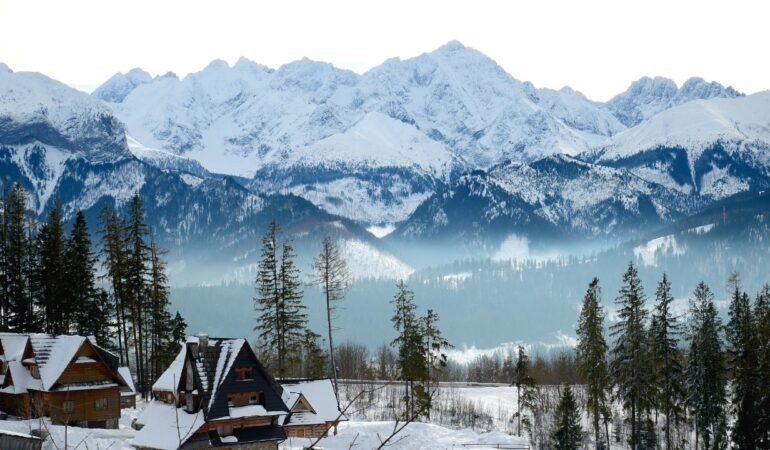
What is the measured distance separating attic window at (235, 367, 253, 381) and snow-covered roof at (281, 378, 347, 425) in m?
10.1

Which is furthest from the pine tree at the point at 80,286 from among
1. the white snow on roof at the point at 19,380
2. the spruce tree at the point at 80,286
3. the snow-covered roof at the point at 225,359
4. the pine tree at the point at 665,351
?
the pine tree at the point at 665,351

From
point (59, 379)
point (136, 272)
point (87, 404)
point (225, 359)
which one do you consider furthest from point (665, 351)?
point (59, 379)

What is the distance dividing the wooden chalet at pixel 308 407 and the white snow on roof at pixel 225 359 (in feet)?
34.1

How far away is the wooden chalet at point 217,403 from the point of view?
4481cm

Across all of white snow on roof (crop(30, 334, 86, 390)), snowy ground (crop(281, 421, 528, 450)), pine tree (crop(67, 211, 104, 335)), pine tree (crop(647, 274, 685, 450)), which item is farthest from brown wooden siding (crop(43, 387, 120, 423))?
pine tree (crop(647, 274, 685, 450))

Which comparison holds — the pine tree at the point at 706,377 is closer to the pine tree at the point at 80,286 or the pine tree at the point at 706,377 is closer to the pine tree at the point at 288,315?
the pine tree at the point at 288,315

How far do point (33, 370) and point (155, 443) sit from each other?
12579 millimetres

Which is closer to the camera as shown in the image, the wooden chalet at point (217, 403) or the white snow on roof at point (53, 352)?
the wooden chalet at point (217, 403)

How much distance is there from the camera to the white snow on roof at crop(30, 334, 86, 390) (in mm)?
51812

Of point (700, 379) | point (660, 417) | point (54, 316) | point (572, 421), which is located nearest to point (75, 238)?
point (54, 316)

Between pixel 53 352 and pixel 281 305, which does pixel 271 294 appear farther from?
pixel 53 352

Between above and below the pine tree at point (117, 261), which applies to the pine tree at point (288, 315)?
below

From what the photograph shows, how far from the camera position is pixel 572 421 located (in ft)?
205

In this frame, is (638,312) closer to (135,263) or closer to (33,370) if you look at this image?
(135,263)
